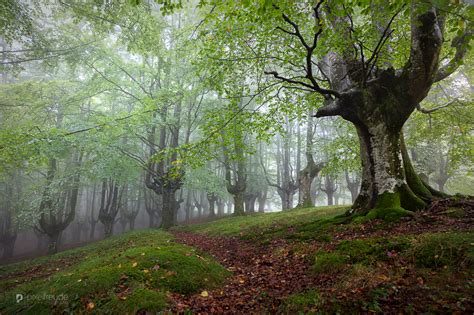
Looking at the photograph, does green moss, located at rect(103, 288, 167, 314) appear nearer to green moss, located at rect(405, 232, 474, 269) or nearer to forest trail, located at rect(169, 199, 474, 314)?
forest trail, located at rect(169, 199, 474, 314)

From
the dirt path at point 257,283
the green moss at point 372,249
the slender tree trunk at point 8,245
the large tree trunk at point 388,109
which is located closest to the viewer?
the dirt path at point 257,283

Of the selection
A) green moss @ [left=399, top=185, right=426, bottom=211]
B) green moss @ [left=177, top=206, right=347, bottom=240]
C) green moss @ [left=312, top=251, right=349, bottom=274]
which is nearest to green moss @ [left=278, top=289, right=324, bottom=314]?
green moss @ [left=312, top=251, right=349, bottom=274]

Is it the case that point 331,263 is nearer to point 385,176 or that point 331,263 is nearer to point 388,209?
point 388,209

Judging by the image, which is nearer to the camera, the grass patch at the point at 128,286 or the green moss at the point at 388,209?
the grass patch at the point at 128,286

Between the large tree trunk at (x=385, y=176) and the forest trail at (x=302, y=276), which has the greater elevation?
the large tree trunk at (x=385, y=176)

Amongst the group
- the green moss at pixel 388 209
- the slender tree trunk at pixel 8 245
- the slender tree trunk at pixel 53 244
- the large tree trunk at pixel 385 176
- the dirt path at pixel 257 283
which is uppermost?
the large tree trunk at pixel 385 176

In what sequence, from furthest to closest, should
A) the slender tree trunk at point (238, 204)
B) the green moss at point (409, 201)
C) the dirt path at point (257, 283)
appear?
1. the slender tree trunk at point (238, 204)
2. the green moss at point (409, 201)
3. the dirt path at point (257, 283)

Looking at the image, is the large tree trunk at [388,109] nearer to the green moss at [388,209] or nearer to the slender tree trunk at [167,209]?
the green moss at [388,209]

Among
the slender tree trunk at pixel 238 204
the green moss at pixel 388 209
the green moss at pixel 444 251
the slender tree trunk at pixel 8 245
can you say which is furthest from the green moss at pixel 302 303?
the slender tree trunk at pixel 8 245

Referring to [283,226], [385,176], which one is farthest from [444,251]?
[283,226]

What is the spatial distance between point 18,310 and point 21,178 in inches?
1134

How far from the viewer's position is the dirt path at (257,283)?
364cm

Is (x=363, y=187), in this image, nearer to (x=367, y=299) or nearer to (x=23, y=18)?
(x=367, y=299)

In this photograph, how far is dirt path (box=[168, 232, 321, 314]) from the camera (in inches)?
143
